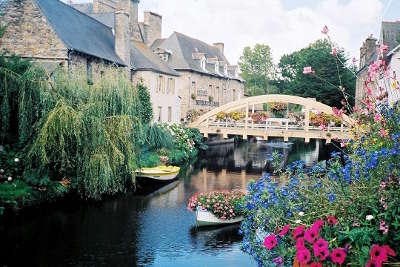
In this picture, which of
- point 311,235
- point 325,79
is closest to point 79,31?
point 311,235

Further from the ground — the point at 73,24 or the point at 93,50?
the point at 73,24

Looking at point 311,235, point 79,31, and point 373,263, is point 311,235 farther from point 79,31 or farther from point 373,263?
point 79,31

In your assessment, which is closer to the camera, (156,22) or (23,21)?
(23,21)

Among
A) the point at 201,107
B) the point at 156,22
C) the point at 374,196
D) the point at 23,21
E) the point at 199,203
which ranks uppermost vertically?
the point at 156,22

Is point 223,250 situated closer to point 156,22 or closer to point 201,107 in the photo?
point 201,107

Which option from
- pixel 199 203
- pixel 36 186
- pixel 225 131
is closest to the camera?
pixel 199 203

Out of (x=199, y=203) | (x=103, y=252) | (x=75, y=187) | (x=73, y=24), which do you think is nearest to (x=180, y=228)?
(x=199, y=203)

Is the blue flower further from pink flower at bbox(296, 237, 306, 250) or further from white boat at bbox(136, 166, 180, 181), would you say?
white boat at bbox(136, 166, 180, 181)

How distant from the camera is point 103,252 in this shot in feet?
32.4

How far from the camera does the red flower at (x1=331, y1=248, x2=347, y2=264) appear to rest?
3.59 m

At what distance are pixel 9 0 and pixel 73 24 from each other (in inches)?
138

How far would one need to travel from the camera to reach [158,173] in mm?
18188

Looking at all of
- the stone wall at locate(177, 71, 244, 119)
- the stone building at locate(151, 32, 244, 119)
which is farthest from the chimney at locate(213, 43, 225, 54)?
the stone wall at locate(177, 71, 244, 119)

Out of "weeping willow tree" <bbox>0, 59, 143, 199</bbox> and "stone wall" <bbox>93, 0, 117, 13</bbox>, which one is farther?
"stone wall" <bbox>93, 0, 117, 13</bbox>
